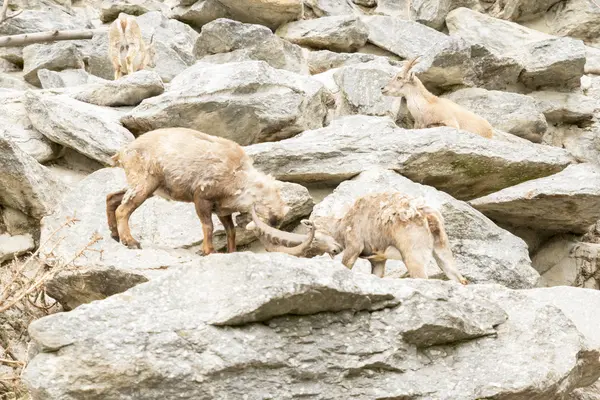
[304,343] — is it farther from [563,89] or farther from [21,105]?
[563,89]

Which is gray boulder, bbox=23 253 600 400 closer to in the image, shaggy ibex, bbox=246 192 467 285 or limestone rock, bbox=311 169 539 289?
shaggy ibex, bbox=246 192 467 285

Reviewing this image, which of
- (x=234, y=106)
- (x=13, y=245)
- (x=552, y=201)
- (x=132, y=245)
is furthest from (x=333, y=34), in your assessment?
(x=132, y=245)

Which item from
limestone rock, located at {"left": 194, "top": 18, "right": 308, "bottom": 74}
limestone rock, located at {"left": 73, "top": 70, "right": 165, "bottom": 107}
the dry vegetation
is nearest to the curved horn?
the dry vegetation

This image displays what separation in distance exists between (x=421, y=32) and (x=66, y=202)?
10038 millimetres

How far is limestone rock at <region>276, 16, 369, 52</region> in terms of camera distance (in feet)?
54.3

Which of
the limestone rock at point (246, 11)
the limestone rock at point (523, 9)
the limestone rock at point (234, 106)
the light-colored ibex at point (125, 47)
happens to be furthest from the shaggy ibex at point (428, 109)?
the limestone rock at point (523, 9)

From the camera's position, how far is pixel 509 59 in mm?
13820

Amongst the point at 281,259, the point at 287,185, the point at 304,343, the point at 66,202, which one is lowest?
the point at 66,202

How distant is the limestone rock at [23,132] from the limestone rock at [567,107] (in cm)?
804

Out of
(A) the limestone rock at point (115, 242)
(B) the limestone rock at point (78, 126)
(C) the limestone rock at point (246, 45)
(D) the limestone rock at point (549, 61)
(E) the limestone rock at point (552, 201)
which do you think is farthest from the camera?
(C) the limestone rock at point (246, 45)

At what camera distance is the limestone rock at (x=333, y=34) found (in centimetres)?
1655

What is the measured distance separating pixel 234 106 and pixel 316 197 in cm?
190

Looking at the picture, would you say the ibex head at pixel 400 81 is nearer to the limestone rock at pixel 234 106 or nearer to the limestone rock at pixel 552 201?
the limestone rock at pixel 234 106

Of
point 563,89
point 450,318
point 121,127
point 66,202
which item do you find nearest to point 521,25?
point 563,89
